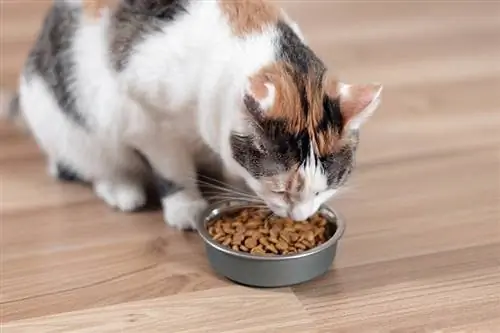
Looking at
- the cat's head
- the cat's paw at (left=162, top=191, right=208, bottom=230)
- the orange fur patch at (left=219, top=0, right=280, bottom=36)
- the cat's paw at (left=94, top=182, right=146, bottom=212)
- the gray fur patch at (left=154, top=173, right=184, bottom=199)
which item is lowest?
the cat's paw at (left=94, top=182, right=146, bottom=212)

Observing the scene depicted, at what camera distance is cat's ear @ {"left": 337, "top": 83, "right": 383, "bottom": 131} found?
1.42 meters

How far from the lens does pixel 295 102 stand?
4.59 ft

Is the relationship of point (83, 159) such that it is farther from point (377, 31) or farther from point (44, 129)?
point (377, 31)

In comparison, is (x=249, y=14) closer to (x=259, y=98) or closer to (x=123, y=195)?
(x=259, y=98)

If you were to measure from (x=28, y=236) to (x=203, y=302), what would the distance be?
0.42m

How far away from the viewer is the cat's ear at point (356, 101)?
142cm

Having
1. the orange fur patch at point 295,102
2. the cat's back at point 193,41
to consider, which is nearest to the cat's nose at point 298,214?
the orange fur patch at point 295,102

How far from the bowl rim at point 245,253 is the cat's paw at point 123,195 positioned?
0.70ft

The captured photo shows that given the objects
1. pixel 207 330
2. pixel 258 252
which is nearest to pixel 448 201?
pixel 258 252

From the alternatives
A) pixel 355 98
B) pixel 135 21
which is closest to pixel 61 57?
pixel 135 21

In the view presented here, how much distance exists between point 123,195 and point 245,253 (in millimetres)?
402

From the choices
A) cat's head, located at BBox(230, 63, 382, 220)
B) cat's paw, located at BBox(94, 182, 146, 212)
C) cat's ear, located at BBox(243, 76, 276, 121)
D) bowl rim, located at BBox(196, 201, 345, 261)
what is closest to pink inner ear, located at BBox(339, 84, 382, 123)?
cat's head, located at BBox(230, 63, 382, 220)

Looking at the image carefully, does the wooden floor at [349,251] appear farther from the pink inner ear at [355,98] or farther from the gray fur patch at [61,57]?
the pink inner ear at [355,98]

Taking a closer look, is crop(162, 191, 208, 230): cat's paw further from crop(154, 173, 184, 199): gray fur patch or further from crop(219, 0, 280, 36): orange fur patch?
crop(219, 0, 280, 36): orange fur patch
